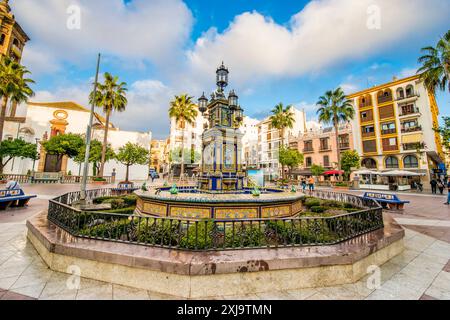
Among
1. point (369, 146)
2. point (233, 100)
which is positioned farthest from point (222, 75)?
point (369, 146)

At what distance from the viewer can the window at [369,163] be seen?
3416cm

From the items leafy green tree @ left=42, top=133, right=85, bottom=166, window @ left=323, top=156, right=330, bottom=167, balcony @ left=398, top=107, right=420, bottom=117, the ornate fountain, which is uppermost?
balcony @ left=398, top=107, right=420, bottom=117

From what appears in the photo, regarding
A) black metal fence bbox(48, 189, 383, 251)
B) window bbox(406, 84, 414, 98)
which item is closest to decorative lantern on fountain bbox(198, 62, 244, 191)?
black metal fence bbox(48, 189, 383, 251)

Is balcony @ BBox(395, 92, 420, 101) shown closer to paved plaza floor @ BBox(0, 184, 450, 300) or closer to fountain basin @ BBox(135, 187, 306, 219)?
paved plaza floor @ BBox(0, 184, 450, 300)

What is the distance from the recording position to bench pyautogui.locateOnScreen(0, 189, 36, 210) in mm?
10078

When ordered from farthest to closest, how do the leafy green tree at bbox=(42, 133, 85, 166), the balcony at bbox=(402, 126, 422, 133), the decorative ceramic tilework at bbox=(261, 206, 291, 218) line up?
the balcony at bbox=(402, 126, 422, 133) < the leafy green tree at bbox=(42, 133, 85, 166) < the decorative ceramic tilework at bbox=(261, 206, 291, 218)

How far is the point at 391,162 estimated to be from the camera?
3244cm

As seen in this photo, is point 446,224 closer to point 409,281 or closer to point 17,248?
point 409,281

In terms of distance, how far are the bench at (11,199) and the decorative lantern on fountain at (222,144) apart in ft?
32.4

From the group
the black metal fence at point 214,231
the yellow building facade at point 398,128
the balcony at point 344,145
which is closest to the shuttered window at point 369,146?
the yellow building facade at point 398,128

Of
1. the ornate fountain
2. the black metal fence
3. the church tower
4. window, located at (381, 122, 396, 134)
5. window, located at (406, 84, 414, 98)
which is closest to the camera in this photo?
the black metal fence

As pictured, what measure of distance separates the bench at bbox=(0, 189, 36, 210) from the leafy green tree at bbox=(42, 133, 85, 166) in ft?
73.2

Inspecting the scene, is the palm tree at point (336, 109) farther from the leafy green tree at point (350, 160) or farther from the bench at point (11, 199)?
the bench at point (11, 199)
